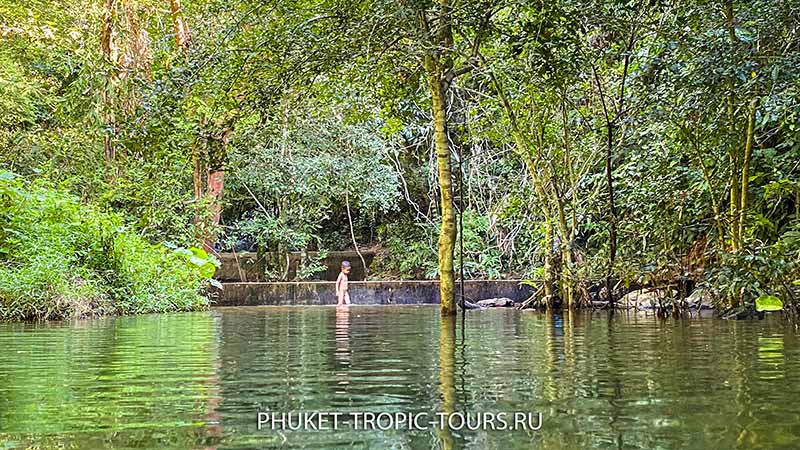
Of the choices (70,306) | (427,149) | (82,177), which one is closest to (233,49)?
(70,306)

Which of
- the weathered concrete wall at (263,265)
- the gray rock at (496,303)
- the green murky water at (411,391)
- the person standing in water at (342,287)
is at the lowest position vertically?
the green murky water at (411,391)

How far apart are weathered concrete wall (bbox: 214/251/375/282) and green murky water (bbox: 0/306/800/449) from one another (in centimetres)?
1752

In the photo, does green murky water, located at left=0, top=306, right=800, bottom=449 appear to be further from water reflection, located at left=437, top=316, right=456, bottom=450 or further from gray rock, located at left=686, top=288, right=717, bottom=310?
gray rock, located at left=686, top=288, right=717, bottom=310

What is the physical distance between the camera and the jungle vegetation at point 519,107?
7961 mm

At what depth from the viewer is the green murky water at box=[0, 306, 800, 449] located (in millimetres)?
1795

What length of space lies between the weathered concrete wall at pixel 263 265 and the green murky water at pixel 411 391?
17.5 m

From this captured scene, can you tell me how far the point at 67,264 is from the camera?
35.6 ft

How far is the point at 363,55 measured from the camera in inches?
351

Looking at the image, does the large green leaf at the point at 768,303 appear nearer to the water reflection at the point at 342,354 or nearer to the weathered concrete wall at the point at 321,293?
the water reflection at the point at 342,354

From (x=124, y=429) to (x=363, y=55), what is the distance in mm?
7287

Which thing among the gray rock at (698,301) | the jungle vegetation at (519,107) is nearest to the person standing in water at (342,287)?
the jungle vegetation at (519,107)

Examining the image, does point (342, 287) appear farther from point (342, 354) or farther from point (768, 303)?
point (342, 354)

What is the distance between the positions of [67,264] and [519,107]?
625 centimetres

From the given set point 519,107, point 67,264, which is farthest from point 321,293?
point 67,264
